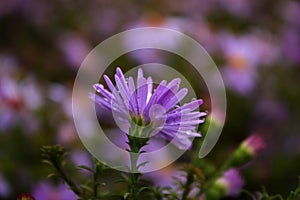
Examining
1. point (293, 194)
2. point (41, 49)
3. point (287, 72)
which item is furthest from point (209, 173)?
point (41, 49)

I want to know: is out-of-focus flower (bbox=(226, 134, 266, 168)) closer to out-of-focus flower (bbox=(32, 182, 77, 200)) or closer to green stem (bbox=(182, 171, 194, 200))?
green stem (bbox=(182, 171, 194, 200))

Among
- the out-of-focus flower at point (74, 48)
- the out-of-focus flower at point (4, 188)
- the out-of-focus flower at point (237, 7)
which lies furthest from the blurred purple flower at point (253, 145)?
the out-of-focus flower at point (237, 7)

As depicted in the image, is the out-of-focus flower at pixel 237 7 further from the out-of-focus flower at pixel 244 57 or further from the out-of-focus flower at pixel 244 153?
the out-of-focus flower at pixel 244 153

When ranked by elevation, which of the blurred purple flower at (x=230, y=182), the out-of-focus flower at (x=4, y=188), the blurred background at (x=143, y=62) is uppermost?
the blurred background at (x=143, y=62)

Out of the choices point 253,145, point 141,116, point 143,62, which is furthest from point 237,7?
point 141,116

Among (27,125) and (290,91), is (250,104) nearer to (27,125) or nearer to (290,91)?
(290,91)

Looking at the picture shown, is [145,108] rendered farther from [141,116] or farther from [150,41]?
[150,41]
